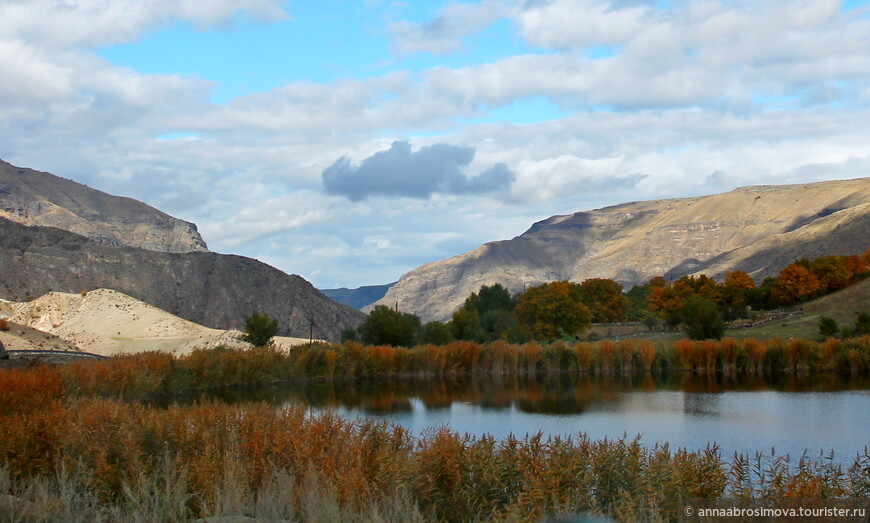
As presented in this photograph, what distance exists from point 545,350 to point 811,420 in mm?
27385

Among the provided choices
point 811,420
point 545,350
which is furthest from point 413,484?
point 545,350

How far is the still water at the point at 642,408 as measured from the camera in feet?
74.3

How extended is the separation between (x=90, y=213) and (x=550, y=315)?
124919 millimetres

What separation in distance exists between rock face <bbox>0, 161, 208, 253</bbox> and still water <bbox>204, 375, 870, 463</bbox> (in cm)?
11876

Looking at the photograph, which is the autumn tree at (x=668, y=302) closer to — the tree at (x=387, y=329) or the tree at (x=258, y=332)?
the tree at (x=387, y=329)

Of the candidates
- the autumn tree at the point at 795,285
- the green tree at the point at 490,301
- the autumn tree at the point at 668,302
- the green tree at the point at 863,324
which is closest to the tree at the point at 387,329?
the autumn tree at the point at 668,302

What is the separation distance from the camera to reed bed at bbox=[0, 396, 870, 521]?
388 inches

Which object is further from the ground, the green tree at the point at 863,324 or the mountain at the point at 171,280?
the mountain at the point at 171,280

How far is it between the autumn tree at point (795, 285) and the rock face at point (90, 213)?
115m

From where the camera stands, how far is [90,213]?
163 meters

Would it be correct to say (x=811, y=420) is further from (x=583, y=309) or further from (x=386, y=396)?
(x=583, y=309)

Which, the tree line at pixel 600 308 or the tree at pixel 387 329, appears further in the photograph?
the tree line at pixel 600 308

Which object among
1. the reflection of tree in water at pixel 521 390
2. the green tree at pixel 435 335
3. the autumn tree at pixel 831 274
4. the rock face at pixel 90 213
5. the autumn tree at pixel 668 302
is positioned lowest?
the reflection of tree in water at pixel 521 390

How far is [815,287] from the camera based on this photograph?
8531 centimetres
